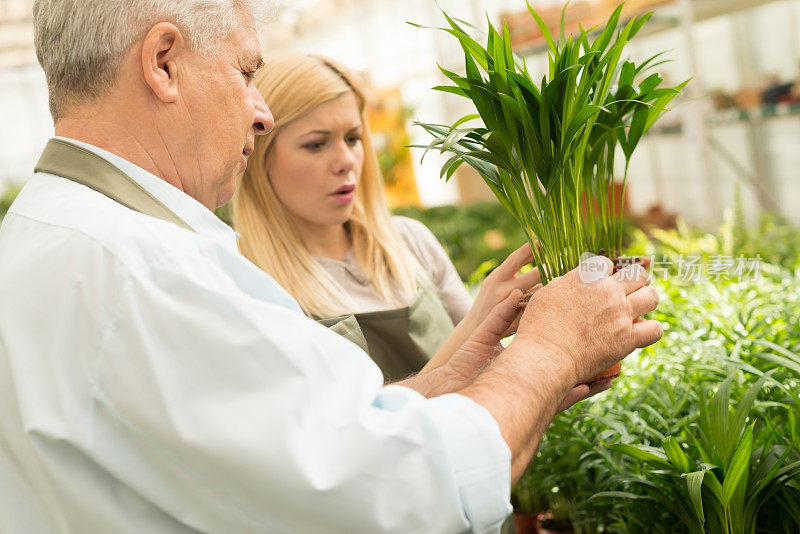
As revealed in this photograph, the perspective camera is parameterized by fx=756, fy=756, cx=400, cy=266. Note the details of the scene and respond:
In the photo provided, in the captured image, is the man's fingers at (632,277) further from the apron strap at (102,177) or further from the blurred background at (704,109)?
the apron strap at (102,177)

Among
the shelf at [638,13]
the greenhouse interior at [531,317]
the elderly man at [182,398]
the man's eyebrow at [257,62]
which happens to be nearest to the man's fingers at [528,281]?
the greenhouse interior at [531,317]

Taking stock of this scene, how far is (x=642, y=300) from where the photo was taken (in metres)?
1.33

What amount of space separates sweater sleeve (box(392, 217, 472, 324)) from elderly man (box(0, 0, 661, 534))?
109 centimetres

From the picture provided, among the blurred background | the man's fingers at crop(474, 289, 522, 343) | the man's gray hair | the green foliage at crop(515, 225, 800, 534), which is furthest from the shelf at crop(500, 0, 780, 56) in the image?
the man's gray hair

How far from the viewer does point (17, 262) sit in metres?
1.01

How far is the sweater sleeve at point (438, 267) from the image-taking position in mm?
2227

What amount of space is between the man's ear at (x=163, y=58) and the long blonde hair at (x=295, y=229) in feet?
2.72

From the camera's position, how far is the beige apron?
6.29ft

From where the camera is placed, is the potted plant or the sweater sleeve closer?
the potted plant

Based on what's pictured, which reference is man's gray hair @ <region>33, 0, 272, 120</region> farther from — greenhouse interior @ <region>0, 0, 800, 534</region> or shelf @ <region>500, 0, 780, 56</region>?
shelf @ <region>500, 0, 780, 56</region>

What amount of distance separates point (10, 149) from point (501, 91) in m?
16.8

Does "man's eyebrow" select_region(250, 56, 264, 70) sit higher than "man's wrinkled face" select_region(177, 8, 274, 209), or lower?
higher

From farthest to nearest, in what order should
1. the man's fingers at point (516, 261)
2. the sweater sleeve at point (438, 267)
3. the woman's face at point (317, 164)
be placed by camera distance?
the sweater sleeve at point (438, 267)
the woman's face at point (317, 164)
the man's fingers at point (516, 261)

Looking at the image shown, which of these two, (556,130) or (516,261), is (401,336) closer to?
(516,261)
